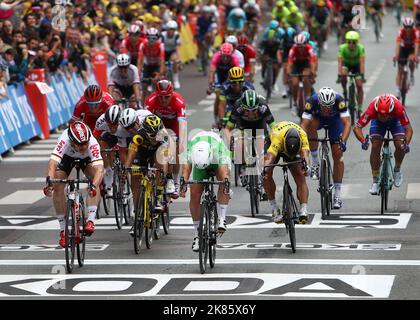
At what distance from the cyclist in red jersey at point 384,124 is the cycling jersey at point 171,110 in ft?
8.13

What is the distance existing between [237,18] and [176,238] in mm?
25760

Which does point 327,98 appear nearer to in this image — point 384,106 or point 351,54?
point 384,106

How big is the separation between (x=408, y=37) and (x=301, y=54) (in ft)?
11.7

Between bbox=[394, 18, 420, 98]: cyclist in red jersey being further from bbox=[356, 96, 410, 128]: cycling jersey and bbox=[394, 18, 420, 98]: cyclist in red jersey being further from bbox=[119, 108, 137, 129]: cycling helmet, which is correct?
bbox=[119, 108, 137, 129]: cycling helmet

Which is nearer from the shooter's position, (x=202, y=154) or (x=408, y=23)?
(x=202, y=154)

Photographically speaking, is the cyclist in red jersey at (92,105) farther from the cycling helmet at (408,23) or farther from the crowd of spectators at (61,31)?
the cycling helmet at (408,23)

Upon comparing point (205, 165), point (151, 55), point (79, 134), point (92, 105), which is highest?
point (151, 55)

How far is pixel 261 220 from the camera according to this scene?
1978cm

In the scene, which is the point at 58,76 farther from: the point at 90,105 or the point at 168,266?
the point at 168,266

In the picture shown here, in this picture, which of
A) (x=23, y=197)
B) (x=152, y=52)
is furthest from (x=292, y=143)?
(x=152, y=52)

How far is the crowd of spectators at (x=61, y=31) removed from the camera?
2905cm

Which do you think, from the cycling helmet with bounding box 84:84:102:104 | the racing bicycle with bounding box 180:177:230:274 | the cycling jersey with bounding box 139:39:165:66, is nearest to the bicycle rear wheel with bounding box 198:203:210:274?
the racing bicycle with bounding box 180:177:230:274

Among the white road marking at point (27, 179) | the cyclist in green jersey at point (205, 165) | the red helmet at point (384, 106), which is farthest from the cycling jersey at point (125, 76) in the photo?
the cyclist in green jersey at point (205, 165)

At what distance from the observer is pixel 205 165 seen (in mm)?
16469
